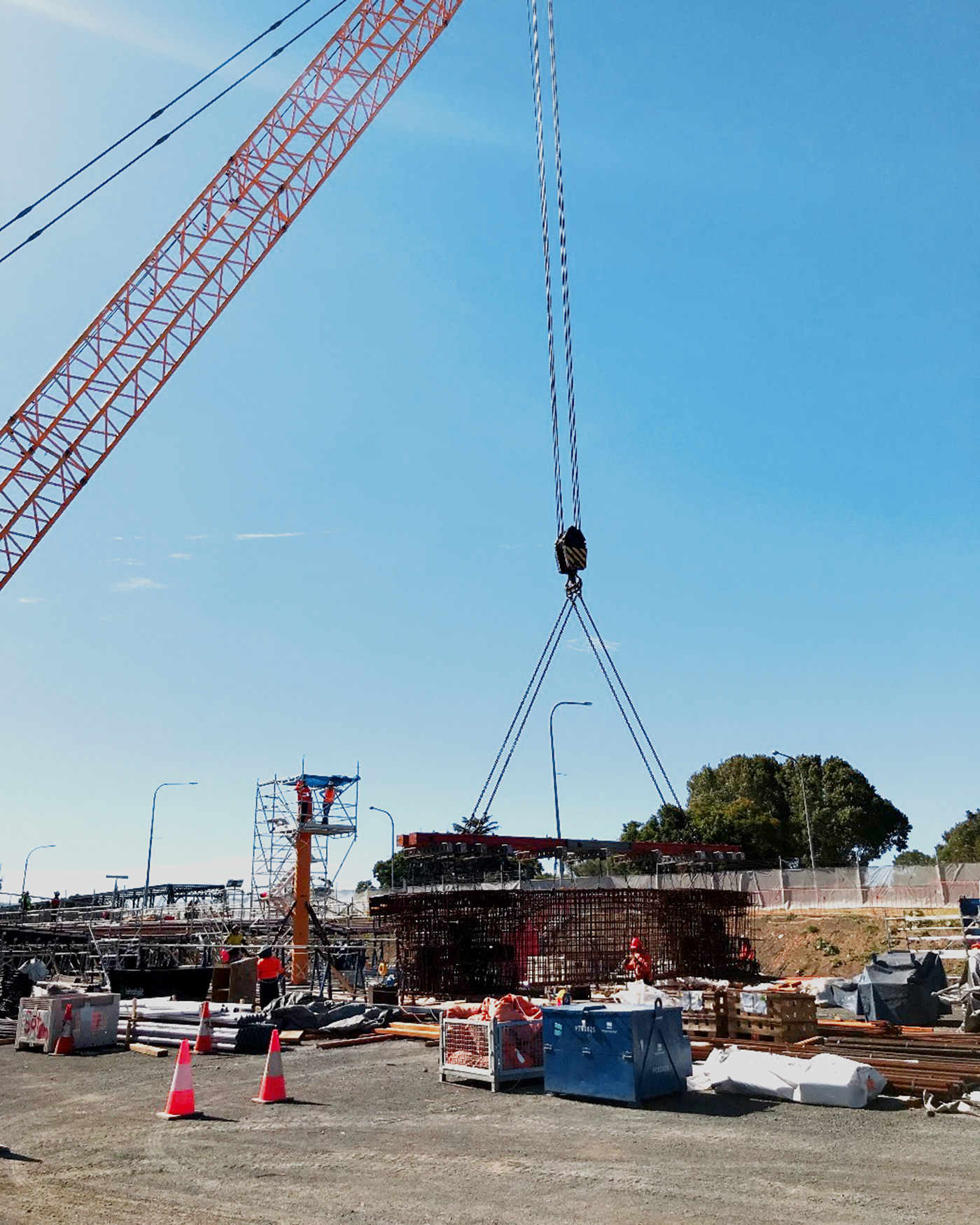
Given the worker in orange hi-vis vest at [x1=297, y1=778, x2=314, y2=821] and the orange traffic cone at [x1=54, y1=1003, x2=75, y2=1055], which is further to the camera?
the worker in orange hi-vis vest at [x1=297, y1=778, x2=314, y2=821]

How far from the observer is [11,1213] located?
875 centimetres

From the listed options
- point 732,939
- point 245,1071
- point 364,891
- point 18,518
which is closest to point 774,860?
point 364,891

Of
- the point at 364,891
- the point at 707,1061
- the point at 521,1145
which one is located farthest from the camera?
the point at 364,891

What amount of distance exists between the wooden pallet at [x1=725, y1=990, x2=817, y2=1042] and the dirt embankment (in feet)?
79.5

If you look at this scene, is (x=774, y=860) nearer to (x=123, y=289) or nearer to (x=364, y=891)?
(x=364, y=891)

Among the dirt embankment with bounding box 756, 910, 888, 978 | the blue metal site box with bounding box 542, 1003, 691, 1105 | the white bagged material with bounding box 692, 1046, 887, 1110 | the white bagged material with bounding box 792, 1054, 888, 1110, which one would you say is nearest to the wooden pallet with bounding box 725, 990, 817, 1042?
the white bagged material with bounding box 692, 1046, 887, 1110

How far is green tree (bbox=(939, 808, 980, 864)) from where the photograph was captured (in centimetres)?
10065

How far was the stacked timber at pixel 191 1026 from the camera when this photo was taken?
A: 19.0 meters

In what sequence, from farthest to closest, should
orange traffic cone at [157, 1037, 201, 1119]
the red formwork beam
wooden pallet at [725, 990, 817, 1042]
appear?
the red formwork beam
wooden pallet at [725, 990, 817, 1042]
orange traffic cone at [157, 1037, 201, 1119]

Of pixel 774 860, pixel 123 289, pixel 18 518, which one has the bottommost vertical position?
pixel 774 860

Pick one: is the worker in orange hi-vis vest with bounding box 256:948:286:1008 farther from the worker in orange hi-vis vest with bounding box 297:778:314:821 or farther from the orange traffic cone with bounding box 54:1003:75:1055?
the worker in orange hi-vis vest with bounding box 297:778:314:821

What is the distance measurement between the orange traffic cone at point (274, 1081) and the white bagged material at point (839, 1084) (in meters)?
6.87

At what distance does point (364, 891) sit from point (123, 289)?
46.2 metres

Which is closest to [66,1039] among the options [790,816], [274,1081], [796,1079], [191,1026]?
[191,1026]
